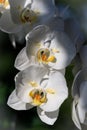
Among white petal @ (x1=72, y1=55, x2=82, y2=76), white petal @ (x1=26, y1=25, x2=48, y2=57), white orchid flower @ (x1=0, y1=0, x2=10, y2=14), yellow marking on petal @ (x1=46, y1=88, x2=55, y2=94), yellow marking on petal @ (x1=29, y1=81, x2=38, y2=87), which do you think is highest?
white orchid flower @ (x1=0, y1=0, x2=10, y2=14)

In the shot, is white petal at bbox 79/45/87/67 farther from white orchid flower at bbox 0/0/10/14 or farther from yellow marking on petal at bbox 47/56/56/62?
white orchid flower at bbox 0/0/10/14

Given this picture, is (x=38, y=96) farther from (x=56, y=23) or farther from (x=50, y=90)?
(x=56, y=23)

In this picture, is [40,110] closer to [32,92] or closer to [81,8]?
[32,92]

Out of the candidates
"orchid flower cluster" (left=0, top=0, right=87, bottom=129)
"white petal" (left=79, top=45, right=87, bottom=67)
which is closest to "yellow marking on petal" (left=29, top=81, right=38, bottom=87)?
"orchid flower cluster" (left=0, top=0, right=87, bottom=129)

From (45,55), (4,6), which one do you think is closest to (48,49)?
(45,55)

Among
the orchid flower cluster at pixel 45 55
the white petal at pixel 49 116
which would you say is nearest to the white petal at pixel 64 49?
the orchid flower cluster at pixel 45 55

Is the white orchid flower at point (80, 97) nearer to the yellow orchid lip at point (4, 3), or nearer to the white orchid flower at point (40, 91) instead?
the white orchid flower at point (40, 91)

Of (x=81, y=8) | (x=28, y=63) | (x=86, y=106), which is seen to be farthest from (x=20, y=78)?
(x=81, y=8)
